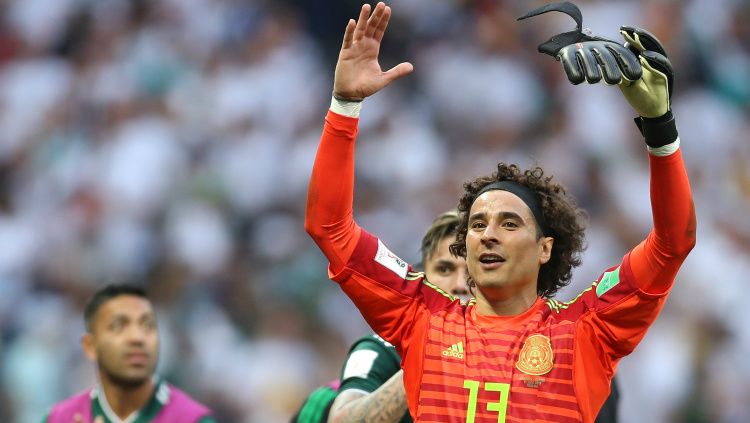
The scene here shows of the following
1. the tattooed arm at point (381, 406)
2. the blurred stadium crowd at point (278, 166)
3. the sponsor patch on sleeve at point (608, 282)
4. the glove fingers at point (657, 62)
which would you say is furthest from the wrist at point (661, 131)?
the blurred stadium crowd at point (278, 166)

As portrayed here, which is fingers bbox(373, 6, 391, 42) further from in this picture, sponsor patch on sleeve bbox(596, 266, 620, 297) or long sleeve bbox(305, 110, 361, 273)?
sponsor patch on sleeve bbox(596, 266, 620, 297)

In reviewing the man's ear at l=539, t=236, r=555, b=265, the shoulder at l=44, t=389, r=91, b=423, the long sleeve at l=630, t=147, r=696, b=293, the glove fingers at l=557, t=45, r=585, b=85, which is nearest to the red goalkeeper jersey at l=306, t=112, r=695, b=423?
the long sleeve at l=630, t=147, r=696, b=293

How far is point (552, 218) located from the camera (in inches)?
148


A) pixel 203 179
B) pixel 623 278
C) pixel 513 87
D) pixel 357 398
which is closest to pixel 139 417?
pixel 357 398

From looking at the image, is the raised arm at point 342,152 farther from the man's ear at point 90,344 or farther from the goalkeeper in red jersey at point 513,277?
the man's ear at point 90,344

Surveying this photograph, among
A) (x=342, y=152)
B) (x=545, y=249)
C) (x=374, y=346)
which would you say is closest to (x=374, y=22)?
(x=342, y=152)

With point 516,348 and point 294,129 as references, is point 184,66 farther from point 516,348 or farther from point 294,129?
point 516,348

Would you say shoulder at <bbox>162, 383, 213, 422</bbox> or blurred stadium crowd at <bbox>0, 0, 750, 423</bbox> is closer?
shoulder at <bbox>162, 383, 213, 422</bbox>

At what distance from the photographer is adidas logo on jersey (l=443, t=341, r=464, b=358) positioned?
3.52m

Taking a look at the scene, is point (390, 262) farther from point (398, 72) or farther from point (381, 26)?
point (381, 26)

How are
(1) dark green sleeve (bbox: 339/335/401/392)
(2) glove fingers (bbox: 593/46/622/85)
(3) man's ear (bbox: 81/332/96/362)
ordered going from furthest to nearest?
(3) man's ear (bbox: 81/332/96/362)
(1) dark green sleeve (bbox: 339/335/401/392)
(2) glove fingers (bbox: 593/46/622/85)

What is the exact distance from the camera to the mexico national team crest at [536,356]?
3432 mm

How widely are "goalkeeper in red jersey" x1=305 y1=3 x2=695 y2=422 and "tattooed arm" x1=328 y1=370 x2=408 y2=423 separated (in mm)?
374

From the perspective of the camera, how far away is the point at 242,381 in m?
8.23
